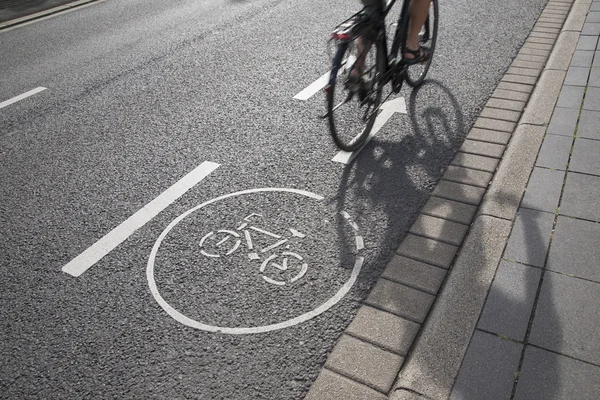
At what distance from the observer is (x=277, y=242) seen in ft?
11.8

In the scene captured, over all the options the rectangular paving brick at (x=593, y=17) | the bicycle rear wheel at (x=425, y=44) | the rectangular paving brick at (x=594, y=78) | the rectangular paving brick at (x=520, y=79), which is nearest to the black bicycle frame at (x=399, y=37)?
the bicycle rear wheel at (x=425, y=44)

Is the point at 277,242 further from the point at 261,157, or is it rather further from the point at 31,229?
the point at 31,229

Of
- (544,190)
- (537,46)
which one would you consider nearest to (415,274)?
(544,190)

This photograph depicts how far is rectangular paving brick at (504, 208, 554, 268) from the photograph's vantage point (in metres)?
3.15

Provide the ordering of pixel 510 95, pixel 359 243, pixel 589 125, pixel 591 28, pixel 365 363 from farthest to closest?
pixel 591 28 → pixel 510 95 → pixel 589 125 → pixel 359 243 → pixel 365 363

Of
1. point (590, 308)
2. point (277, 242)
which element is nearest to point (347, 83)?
point (277, 242)

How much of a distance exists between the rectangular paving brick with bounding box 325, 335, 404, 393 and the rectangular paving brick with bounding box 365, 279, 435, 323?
0.28m

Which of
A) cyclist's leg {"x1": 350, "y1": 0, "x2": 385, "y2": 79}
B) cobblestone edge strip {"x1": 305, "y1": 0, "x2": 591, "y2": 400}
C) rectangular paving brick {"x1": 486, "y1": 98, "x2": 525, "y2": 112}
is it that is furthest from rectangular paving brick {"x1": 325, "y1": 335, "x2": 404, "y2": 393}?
rectangular paving brick {"x1": 486, "y1": 98, "x2": 525, "y2": 112}

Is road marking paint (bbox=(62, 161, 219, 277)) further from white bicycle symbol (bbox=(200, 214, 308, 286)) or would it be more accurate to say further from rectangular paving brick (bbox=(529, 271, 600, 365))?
rectangular paving brick (bbox=(529, 271, 600, 365))

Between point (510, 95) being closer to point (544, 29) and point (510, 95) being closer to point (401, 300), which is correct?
point (544, 29)

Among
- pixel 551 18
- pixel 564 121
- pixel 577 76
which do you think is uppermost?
pixel 564 121

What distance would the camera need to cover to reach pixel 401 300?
3025mm

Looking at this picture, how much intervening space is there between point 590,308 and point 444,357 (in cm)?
84

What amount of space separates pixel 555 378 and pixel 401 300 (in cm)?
86
